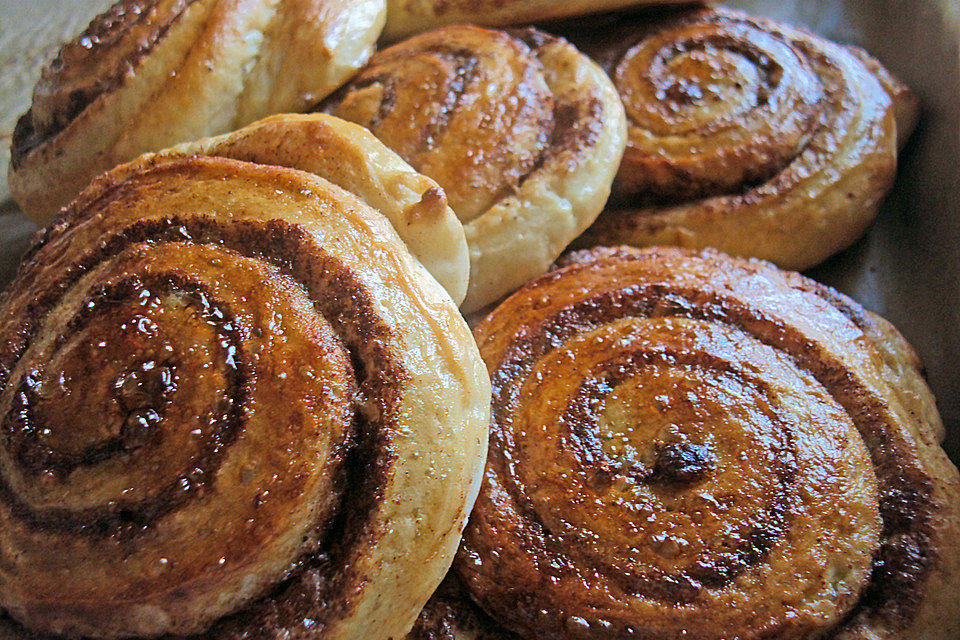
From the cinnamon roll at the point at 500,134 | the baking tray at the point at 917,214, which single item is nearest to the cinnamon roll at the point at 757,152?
the baking tray at the point at 917,214

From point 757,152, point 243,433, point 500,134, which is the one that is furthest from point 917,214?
point 243,433

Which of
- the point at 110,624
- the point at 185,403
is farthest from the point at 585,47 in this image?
the point at 110,624

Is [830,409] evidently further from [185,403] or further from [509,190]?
[185,403]

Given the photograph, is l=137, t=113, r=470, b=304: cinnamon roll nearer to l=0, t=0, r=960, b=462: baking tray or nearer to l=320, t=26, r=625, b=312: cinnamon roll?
l=320, t=26, r=625, b=312: cinnamon roll

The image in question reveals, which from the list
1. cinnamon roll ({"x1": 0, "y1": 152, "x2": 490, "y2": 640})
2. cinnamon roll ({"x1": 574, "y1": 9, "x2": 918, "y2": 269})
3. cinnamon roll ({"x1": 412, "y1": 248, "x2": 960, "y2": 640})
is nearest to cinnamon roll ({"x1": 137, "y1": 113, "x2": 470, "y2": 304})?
cinnamon roll ({"x1": 0, "y1": 152, "x2": 490, "y2": 640})

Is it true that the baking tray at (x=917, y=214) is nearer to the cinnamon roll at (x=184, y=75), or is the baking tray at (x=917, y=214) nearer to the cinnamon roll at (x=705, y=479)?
the cinnamon roll at (x=705, y=479)

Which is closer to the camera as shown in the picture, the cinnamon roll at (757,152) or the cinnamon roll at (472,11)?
the cinnamon roll at (757,152)

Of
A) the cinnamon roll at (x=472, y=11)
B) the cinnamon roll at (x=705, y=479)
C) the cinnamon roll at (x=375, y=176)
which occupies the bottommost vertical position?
the cinnamon roll at (x=705, y=479)
